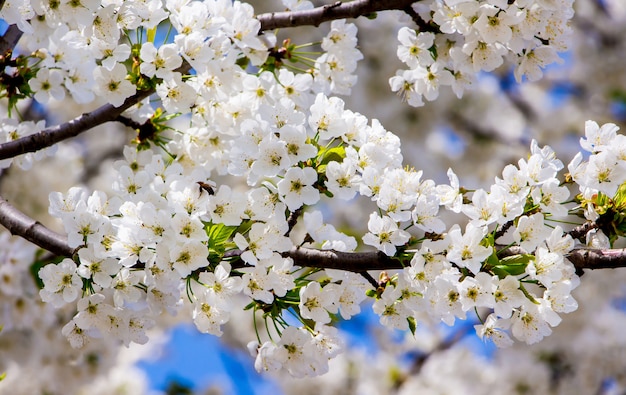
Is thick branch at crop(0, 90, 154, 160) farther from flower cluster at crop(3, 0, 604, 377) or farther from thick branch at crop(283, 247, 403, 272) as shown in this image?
thick branch at crop(283, 247, 403, 272)

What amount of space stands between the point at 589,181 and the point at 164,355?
264 inches

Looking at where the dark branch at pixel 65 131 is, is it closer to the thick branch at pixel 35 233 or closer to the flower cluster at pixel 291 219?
the flower cluster at pixel 291 219

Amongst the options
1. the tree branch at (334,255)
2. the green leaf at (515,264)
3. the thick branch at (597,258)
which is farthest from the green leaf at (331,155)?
the thick branch at (597,258)

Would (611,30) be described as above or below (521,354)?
above

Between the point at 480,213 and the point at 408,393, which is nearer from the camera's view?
the point at 480,213

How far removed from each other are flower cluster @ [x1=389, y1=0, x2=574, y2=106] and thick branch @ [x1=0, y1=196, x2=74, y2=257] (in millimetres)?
1065

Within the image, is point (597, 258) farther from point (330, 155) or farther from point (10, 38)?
point (10, 38)

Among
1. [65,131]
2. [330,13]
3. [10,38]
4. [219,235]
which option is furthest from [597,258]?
[10,38]

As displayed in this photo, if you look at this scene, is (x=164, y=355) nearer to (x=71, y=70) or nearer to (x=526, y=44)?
(x=71, y=70)

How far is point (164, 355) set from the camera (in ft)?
25.0

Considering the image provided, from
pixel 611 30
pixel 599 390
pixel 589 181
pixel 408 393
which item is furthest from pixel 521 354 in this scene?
pixel 589 181

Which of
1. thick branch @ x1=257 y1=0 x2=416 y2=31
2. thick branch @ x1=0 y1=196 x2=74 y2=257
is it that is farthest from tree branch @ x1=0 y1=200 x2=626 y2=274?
thick branch @ x1=257 y1=0 x2=416 y2=31

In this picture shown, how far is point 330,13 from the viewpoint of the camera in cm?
204

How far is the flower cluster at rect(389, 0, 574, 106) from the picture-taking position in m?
1.78
